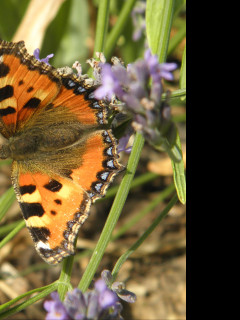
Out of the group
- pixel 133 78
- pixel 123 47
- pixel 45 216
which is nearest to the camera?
pixel 133 78

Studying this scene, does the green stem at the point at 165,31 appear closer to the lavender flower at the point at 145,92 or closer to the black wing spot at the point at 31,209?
the lavender flower at the point at 145,92

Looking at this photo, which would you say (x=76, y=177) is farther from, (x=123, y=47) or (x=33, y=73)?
(x=123, y=47)

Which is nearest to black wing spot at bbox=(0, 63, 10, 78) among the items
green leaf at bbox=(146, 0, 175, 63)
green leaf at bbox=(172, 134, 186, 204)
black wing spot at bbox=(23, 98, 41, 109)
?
black wing spot at bbox=(23, 98, 41, 109)

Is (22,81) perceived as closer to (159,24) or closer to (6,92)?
(6,92)

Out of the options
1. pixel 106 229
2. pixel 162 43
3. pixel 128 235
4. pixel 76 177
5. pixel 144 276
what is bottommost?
pixel 144 276
